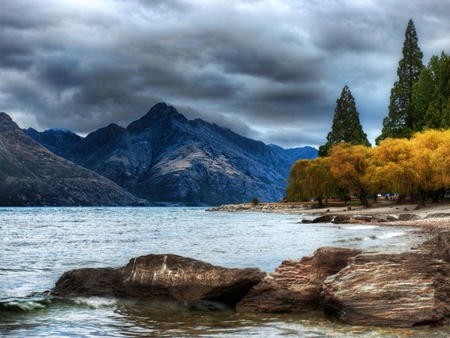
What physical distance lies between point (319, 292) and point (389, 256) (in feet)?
6.70

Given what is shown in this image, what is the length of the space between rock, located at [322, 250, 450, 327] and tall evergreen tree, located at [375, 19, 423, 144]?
94948mm

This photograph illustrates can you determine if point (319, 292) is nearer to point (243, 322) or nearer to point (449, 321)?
point (243, 322)

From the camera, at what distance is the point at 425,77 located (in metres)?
99.4

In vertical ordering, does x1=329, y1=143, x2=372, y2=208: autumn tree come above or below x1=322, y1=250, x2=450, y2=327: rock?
above

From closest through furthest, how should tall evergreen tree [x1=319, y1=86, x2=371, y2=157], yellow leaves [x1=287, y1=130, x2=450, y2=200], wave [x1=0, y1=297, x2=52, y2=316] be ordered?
wave [x1=0, y1=297, x2=52, y2=316] < yellow leaves [x1=287, y1=130, x2=450, y2=200] < tall evergreen tree [x1=319, y1=86, x2=371, y2=157]

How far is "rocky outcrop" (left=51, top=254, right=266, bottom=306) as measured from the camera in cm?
1280

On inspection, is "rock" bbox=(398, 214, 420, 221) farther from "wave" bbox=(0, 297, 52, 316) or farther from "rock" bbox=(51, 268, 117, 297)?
"wave" bbox=(0, 297, 52, 316)

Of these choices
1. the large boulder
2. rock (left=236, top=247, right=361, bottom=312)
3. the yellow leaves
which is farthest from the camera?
the yellow leaves

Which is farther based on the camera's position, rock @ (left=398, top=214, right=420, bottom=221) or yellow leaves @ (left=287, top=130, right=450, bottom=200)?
yellow leaves @ (left=287, top=130, right=450, bottom=200)

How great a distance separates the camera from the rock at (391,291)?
1026 centimetres

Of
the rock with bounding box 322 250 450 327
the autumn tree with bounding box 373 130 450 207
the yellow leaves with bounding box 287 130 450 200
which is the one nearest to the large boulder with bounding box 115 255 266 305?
the rock with bounding box 322 250 450 327

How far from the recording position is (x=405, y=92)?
107 metres

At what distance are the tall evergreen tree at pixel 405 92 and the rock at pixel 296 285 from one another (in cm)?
9366

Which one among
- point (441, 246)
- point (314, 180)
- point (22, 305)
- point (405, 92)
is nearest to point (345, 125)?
point (405, 92)
